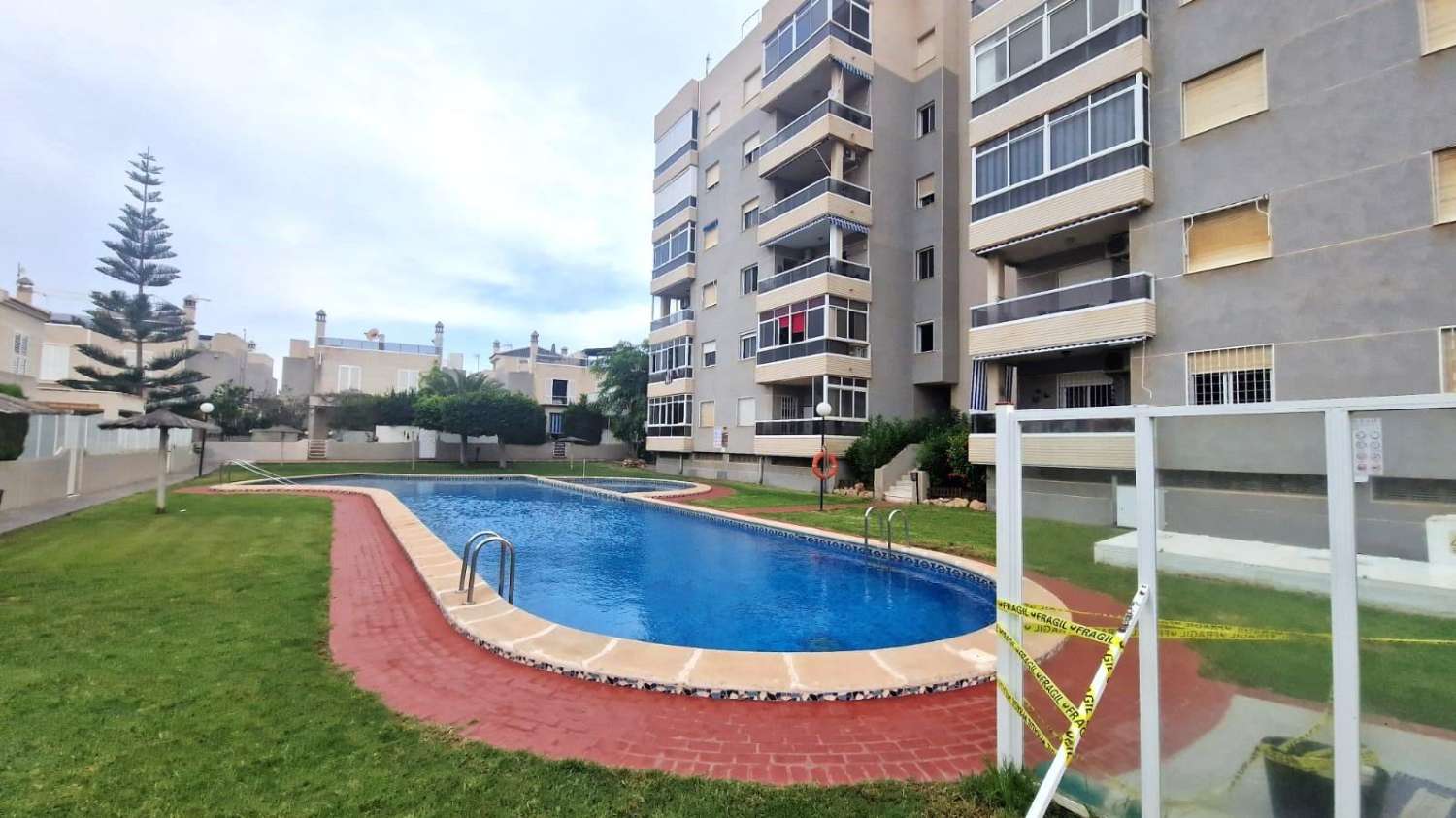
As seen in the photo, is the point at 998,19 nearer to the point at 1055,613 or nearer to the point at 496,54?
the point at 496,54

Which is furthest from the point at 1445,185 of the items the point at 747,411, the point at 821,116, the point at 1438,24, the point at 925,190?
the point at 747,411

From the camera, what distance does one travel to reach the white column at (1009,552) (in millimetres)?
3066

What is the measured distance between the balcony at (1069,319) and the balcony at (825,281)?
5.86 m

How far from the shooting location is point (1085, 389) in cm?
1587

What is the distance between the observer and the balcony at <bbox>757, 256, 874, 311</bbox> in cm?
2133

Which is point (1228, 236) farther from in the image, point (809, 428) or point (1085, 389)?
point (809, 428)

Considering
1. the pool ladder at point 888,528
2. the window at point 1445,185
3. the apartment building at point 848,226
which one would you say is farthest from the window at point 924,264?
the window at point 1445,185

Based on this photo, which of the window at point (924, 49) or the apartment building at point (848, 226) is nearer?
the apartment building at point (848, 226)

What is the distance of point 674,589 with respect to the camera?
927cm

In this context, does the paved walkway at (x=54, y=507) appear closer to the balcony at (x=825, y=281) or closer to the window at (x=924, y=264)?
the balcony at (x=825, y=281)

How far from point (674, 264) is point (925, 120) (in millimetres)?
14031

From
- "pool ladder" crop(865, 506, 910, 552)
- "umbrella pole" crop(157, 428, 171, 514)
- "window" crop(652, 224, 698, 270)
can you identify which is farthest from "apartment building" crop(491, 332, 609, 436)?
"pool ladder" crop(865, 506, 910, 552)

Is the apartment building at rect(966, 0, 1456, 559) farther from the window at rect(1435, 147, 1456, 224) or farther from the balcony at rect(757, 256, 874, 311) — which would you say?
the balcony at rect(757, 256, 874, 311)

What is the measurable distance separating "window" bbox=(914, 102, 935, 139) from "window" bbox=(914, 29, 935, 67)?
1817mm
